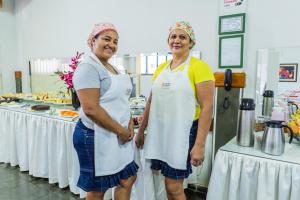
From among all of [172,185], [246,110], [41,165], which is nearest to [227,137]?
[246,110]

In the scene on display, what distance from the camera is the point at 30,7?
412 centimetres

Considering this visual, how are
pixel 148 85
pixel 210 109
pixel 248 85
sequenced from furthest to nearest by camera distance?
pixel 148 85 → pixel 248 85 → pixel 210 109

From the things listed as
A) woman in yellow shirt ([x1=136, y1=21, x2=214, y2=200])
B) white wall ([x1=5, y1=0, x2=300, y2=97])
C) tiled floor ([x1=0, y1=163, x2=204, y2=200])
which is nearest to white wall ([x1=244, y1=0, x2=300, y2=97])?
white wall ([x1=5, y1=0, x2=300, y2=97])

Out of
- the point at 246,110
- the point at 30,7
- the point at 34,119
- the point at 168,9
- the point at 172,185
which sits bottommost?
the point at 172,185

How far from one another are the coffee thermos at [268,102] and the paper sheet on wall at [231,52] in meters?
0.40

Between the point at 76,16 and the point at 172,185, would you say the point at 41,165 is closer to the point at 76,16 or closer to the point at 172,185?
the point at 172,185

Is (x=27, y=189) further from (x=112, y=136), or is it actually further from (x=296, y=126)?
(x=296, y=126)

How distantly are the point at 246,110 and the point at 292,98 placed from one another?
0.71m

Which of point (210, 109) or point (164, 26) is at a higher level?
point (164, 26)

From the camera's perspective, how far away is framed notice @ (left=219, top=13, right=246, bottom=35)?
210 centimetres

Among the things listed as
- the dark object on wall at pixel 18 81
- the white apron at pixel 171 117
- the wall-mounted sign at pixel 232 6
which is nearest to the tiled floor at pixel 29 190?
the white apron at pixel 171 117

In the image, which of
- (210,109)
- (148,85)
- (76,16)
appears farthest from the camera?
(76,16)

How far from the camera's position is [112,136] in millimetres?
1339

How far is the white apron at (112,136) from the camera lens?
130cm
